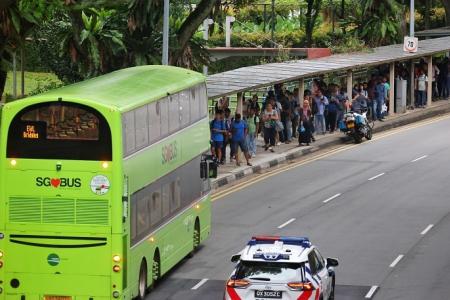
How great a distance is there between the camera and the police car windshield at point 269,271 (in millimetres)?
21155

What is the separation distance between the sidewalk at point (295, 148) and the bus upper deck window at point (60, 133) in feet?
52.2

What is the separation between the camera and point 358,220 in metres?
32.8

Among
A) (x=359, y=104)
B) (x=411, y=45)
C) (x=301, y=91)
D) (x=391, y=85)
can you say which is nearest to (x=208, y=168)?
(x=301, y=91)

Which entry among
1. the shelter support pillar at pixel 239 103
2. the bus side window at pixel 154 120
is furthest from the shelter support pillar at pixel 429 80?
the bus side window at pixel 154 120

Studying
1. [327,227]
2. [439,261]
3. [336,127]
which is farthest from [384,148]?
[439,261]

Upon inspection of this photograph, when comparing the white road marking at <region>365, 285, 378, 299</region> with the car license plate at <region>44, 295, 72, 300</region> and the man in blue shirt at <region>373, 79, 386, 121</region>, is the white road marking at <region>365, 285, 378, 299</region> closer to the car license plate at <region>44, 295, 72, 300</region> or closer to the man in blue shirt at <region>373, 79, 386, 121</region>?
the car license plate at <region>44, 295, 72, 300</region>

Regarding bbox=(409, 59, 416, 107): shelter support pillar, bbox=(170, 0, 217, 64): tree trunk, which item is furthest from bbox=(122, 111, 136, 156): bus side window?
bbox=(409, 59, 416, 107): shelter support pillar

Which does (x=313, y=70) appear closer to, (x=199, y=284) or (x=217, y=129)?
(x=217, y=129)

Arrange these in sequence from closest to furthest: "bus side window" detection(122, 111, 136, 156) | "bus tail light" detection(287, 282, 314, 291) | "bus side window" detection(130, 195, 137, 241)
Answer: "bus tail light" detection(287, 282, 314, 291) → "bus side window" detection(122, 111, 136, 156) → "bus side window" detection(130, 195, 137, 241)

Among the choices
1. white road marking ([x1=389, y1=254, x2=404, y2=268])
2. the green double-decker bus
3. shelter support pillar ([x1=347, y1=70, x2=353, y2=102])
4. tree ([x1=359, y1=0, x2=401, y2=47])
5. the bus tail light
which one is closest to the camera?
the bus tail light

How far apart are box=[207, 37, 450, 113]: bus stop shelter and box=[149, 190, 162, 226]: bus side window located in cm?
1461

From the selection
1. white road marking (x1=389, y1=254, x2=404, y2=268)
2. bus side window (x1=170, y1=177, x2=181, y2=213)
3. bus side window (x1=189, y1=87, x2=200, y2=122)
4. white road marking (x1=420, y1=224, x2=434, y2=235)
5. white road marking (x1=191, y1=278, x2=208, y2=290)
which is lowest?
white road marking (x1=420, y1=224, x2=434, y2=235)

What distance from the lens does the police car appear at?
828 inches

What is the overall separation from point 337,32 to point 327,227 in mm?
52870
